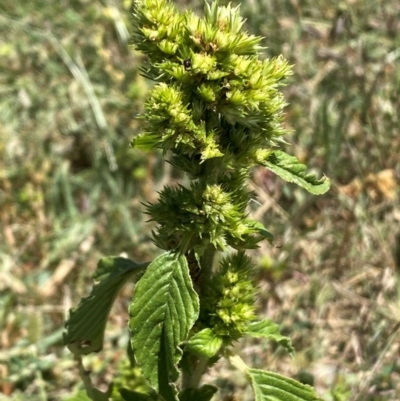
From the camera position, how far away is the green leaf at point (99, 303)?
165 cm

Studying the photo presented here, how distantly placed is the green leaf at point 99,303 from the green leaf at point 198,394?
30 cm

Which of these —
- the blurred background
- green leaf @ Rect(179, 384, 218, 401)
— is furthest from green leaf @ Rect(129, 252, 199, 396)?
the blurred background

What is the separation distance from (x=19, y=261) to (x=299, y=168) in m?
2.22

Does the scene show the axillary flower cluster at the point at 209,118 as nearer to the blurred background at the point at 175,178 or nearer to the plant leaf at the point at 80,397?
the plant leaf at the point at 80,397

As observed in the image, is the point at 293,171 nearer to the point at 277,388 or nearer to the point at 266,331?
the point at 266,331

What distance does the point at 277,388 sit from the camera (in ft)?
4.97

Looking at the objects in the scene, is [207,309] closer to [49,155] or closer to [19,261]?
[19,261]

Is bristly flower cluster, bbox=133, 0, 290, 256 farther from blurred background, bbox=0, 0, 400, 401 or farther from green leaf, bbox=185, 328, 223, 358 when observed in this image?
blurred background, bbox=0, 0, 400, 401

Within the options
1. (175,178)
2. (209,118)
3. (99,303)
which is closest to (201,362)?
(99,303)

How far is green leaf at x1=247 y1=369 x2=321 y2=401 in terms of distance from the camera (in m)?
1.49

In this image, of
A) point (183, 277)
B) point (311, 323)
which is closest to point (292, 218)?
point (311, 323)

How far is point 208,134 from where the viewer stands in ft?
4.37

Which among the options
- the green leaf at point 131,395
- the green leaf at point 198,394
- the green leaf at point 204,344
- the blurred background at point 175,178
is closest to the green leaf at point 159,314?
the green leaf at point 204,344

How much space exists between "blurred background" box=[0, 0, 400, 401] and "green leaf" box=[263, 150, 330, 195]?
92 centimetres
